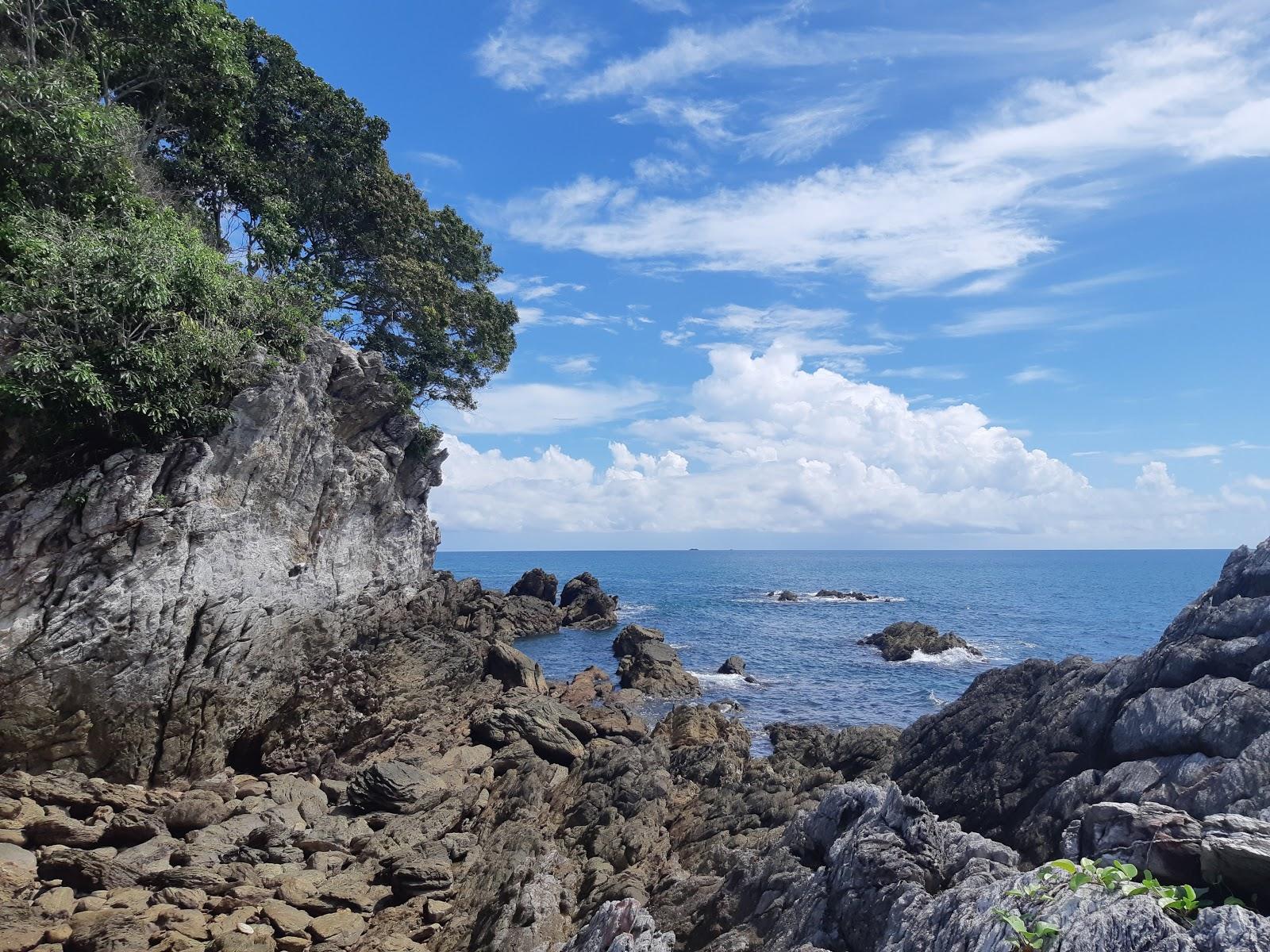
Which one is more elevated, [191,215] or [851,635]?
[191,215]

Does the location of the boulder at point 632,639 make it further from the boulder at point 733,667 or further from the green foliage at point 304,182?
the green foliage at point 304,182

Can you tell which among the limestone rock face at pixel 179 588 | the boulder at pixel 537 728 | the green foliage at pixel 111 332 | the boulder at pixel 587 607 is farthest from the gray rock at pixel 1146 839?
the boulder at pixel 587 607

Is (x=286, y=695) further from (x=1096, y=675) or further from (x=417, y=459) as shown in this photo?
(x=1096, y=675)

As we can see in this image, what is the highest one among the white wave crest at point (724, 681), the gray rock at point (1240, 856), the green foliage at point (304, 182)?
the green foliage at point (304, 182)

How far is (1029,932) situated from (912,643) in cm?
4712

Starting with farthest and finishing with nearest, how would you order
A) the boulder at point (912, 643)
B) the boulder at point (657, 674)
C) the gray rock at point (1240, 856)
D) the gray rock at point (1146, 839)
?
1. the boulder at point (912, 643)
2. the boulder at point (657, 674)
3. the gray rock at point (1146, 839)
4. the gray rock at point (1240, 856)

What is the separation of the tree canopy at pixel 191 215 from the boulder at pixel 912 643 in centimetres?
3286

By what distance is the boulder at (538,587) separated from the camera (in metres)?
64.6

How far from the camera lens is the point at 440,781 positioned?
58.6 feet

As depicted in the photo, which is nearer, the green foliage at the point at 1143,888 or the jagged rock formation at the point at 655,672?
the green foliage at the point at 1143,888

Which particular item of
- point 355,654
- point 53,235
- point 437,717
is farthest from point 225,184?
point 437,717

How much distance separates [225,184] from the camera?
2570 cm

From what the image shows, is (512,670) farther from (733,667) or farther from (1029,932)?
(1029,932)

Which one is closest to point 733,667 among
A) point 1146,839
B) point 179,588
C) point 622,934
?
point 179,588
